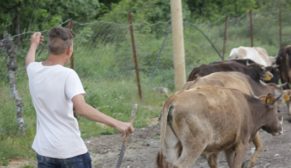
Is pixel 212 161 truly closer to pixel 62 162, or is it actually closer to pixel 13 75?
pixel 13 75

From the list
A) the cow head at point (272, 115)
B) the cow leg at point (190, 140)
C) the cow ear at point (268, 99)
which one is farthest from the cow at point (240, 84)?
the cow leg at point (190, 140)

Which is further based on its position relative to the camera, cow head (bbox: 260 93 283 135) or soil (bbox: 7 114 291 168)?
soil (bbox: 7 114 291 168)

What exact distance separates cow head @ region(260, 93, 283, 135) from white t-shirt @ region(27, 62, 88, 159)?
13.3ft

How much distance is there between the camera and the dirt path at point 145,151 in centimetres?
983

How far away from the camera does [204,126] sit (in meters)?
8.05

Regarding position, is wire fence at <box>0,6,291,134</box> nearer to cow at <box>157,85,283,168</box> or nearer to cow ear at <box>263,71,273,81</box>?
cow ear at <box>263,71,273,81</box>

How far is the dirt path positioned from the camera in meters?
9.83

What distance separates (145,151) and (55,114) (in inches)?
214

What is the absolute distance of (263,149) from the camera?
34.6 feet

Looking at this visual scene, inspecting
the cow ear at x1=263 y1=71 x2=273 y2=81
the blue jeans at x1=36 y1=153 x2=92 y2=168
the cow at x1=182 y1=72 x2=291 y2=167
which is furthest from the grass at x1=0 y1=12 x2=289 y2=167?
the blue jeans at x1=36 y1=153 x2=92 y2=168

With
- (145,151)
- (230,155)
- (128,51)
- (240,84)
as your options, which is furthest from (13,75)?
(128,51)

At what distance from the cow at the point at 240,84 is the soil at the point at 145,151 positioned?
31 cm

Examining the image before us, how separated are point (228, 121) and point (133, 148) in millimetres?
3199

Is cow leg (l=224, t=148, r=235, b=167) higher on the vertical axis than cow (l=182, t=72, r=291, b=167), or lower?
lower
